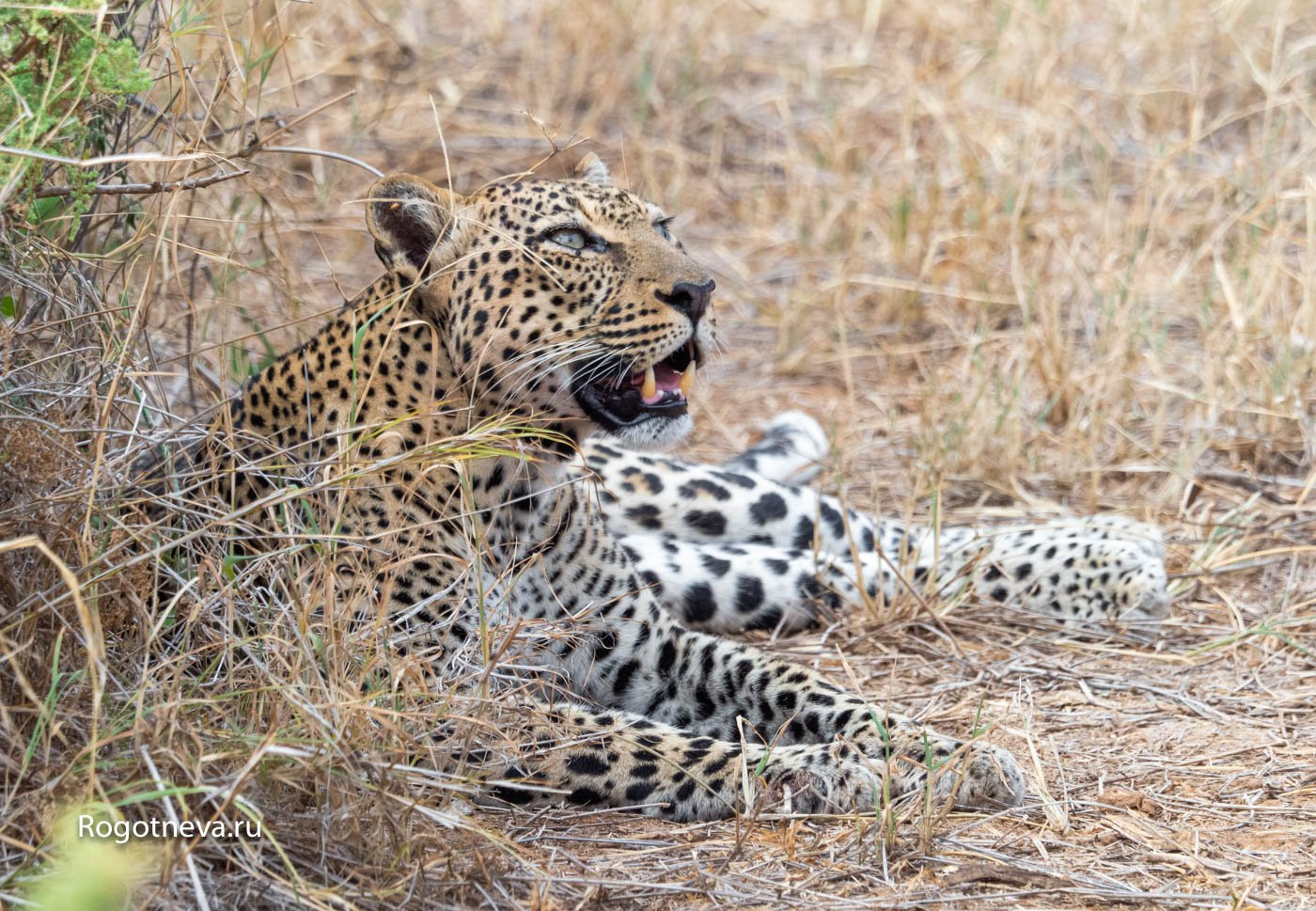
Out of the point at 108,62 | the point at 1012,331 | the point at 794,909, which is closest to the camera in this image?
the point at 794,909

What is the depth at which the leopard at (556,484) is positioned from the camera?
12.3 ft

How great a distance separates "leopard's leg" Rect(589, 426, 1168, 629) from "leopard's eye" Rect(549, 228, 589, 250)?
87 centimetres

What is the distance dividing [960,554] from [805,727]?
149 cm

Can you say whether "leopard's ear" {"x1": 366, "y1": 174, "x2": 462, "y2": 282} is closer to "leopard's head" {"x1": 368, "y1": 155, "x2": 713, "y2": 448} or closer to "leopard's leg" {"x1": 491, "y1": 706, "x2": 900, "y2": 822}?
"leopard's head" {"x1": 368, "y1": 155, "x2": 713, "y2": 448}

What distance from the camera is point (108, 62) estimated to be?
3.55 metres

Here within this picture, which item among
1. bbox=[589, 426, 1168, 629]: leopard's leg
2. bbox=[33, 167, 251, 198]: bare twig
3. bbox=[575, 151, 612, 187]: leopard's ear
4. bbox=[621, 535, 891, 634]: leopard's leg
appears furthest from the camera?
bbox=[621, 535, 891, 634]: leopard's leg

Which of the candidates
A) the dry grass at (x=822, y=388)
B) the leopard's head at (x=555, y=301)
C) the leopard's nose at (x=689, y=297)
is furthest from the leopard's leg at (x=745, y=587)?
the leopard's nose at (x=689, y=297)

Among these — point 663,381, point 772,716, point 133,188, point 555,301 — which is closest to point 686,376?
point 663,381

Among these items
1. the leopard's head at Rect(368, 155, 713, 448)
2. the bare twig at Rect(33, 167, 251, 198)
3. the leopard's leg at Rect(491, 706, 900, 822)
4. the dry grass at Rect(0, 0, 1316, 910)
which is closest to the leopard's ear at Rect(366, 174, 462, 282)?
Result: the leopard's head at Rect(368, 155, 713, 448)

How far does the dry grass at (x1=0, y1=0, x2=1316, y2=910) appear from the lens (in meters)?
3.14

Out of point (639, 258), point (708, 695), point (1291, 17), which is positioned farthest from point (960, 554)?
point (1291, 17)

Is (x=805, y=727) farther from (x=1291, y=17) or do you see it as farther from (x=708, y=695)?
(x=1291, y=17)

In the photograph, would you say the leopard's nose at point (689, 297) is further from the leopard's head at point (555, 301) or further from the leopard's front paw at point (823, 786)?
the leopard's front paw at point (823, 786)

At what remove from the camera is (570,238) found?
14.1ft
